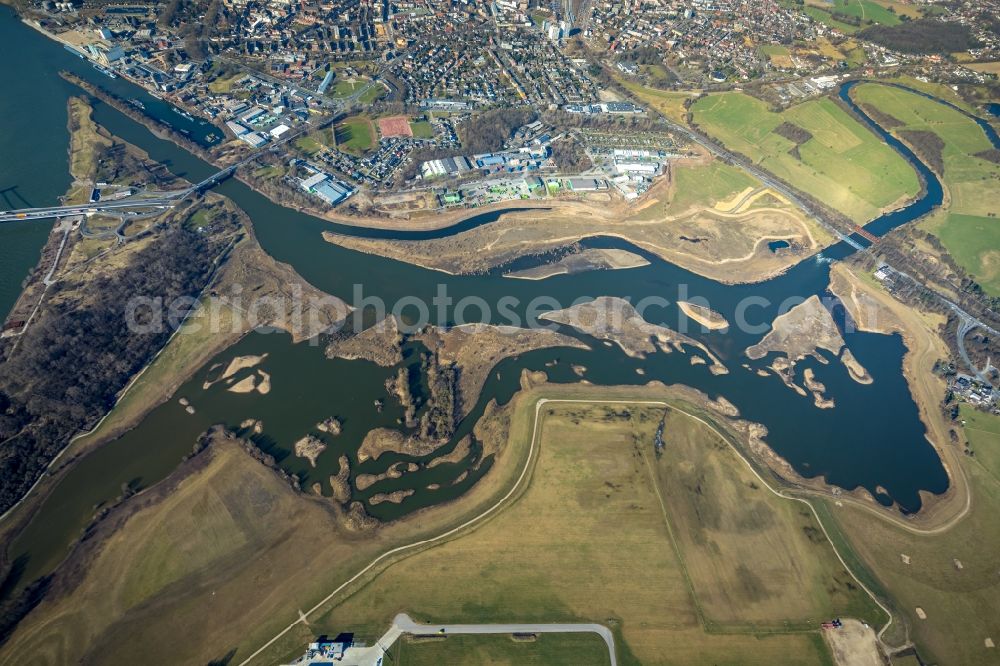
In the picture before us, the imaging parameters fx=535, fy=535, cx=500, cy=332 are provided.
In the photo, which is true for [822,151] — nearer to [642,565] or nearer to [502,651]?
[642,565]

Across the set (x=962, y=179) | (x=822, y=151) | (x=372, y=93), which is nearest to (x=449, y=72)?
(x=372, y=93)

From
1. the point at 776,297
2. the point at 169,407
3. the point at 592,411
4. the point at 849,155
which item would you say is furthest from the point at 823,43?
the point at 169,407

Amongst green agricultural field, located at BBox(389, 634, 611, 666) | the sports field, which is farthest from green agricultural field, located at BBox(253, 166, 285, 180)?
the sports field

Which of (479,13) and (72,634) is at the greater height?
(479,13)

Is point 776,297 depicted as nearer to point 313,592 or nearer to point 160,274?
point 313,592

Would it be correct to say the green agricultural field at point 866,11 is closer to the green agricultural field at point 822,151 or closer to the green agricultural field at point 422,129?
the green agricultural field at point 822,151

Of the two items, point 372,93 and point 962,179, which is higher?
point 962,179

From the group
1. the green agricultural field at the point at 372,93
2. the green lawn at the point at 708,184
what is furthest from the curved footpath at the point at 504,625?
the green agricultural field at the point at 372,93
